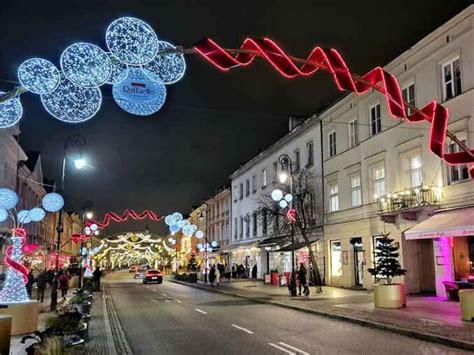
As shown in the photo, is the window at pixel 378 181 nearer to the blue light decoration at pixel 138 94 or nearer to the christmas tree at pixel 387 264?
the christmas tree at pixel 387 264

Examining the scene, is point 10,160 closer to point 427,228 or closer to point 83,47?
point 427,228

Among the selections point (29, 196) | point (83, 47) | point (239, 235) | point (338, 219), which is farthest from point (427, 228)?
point (29, 196)

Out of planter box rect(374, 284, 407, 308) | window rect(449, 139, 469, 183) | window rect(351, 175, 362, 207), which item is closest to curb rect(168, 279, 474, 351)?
planter box rect(374, 284, 407, 308)

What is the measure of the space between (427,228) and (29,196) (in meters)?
44.6

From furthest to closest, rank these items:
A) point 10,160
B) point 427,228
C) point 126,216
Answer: point 10,160, point 126,216, point 427,228

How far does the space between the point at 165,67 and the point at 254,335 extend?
8460mm

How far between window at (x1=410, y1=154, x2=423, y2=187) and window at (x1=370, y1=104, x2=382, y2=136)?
3609 mm

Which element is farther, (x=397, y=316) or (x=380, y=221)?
(x=380, y=221)

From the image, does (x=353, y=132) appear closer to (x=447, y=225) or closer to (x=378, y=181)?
(x=378, y=181)

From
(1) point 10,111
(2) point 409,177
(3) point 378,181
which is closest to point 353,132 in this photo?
(3) point 378,181

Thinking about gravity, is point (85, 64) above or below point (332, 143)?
below

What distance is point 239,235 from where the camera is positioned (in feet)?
189

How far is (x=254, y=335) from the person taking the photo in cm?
1397

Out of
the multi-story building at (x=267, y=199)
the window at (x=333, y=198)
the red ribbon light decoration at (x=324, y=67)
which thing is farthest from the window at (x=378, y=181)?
the red ribbon light decoration at (x=324, y=67)
